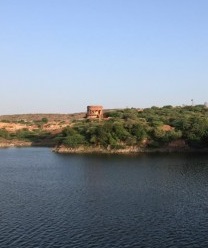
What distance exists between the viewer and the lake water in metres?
32.8

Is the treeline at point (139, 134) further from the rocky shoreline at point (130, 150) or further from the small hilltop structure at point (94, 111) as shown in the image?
the small hilltop structure at point (94, 111)

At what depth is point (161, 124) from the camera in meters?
99.1

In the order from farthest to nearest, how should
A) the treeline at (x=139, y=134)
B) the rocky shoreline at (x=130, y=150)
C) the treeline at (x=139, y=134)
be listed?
the rocky shoreline at (x=130, y=150) → the treeline at (x=139, y=134) → the treeline at (x=139, y=134)

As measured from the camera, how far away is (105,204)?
43.5 metres

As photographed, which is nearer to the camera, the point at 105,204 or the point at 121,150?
the point at 105,204

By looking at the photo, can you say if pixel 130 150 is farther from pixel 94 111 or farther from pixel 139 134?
pixel 94 111

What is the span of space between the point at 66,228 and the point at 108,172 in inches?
1144

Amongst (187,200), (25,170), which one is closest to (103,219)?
(187,200)

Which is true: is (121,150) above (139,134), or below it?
below

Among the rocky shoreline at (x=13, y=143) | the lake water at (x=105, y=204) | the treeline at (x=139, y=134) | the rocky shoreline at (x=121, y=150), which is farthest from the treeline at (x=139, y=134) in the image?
the rocky shoreline at (x=13, y=143)

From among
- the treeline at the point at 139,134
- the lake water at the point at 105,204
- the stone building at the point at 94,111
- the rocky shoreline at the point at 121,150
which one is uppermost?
the stone building at the point at 94,111

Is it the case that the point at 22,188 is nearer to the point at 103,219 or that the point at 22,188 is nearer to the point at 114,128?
the point at 103,219

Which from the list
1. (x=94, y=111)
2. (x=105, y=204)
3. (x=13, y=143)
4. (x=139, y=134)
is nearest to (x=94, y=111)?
(x=94, y=111)

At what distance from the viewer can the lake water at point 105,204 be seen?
1291 inches
